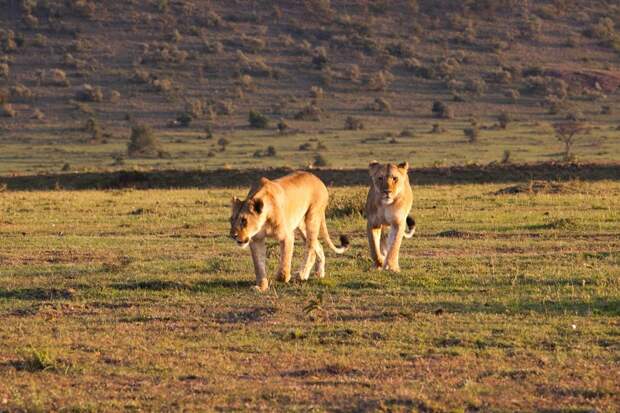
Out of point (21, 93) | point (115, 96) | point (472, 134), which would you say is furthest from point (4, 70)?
point (472, 134)

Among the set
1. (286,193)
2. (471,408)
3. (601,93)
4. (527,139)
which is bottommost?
(471,408)

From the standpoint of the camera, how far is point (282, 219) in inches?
469

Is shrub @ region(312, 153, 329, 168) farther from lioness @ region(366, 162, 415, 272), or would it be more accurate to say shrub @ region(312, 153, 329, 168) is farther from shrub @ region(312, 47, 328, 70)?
shrub @ region(312, 47, 328, 70)

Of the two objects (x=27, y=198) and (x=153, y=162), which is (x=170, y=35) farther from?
(x=27, y=198)

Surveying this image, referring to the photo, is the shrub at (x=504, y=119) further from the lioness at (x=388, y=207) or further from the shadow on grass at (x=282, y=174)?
the lioness at (x=388, y=207)

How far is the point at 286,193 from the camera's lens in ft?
39.8

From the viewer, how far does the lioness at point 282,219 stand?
11.5 meters

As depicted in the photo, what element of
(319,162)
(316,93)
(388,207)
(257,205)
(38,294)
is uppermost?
(316,93)

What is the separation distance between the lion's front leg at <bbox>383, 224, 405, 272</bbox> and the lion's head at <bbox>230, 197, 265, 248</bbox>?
2.00m

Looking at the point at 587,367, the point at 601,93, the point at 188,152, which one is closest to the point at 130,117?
the point at 188,152

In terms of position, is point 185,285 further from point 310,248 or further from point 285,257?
point 310,248

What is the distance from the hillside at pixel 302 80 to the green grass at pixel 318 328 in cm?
2375

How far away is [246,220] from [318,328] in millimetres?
1768

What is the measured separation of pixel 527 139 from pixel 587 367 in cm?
4171
